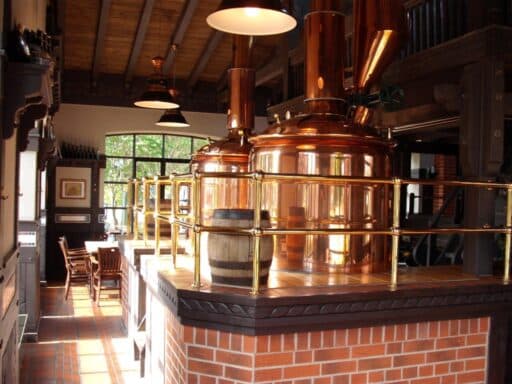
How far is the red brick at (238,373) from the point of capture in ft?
9.31

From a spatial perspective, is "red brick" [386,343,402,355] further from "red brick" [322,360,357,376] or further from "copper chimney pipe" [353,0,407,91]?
→ "copper chimney pipe" [353,0,407,91]

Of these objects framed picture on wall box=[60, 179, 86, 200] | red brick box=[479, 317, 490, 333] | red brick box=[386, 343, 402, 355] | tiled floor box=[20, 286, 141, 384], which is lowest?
tiled floor box=[20, 286, 141, 384]

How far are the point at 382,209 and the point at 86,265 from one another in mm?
6140

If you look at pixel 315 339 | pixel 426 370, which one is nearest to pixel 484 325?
pixel 426 370

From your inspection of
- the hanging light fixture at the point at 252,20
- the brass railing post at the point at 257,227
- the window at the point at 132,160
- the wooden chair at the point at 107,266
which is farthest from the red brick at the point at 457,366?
the window at the point at 132,160

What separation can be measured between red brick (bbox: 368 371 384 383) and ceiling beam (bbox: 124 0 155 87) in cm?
777

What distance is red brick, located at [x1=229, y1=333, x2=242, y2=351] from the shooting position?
9.34ft

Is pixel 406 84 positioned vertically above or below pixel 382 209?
above

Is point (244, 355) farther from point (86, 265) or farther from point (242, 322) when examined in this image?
point (86, 265)

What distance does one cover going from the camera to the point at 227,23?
3.39m

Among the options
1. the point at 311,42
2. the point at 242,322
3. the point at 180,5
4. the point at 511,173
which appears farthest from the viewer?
the point at 180,5

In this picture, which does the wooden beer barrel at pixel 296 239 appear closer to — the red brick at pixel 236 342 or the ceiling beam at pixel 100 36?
the red brick at pixel 236 342

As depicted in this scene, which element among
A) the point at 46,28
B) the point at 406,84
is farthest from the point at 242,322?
the point at 46,28

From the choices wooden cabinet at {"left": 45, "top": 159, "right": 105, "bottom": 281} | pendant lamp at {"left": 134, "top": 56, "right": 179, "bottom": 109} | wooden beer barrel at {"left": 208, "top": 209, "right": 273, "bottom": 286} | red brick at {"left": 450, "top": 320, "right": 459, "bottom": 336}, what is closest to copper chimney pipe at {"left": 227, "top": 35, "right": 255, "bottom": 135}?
pendant lamp at {"left": 134, "top": 56, "right": 179, "bottom": 109}
